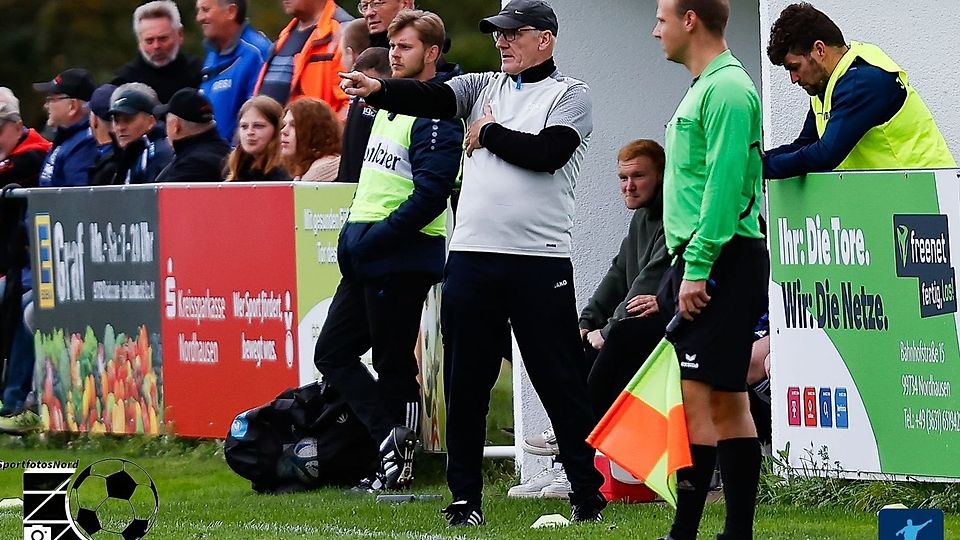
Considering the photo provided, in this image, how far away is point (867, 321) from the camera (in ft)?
29.6

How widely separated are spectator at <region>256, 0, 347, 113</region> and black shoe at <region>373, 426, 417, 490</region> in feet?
10.1

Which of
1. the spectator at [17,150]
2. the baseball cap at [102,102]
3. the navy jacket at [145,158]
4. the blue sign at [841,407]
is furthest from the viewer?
the spectator at [17,150]

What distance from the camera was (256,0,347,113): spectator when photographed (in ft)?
42.5

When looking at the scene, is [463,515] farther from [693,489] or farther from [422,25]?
[422,25]

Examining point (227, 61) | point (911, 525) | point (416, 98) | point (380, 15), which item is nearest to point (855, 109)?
point (416, 98)

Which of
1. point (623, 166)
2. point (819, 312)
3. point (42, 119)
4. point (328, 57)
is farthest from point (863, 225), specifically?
point (42, 119)

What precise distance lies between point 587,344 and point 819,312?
1.22m

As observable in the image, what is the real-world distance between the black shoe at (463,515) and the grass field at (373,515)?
0.20 ft

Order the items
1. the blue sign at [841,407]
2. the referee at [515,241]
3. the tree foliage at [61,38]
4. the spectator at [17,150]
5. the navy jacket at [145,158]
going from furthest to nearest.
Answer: the tree foliage at [61,38] → the spectator at [17,150] → the navy jacket at [145,158] → the blue sign at [841,407] → the referee at [515,241]

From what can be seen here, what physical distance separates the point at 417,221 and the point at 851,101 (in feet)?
6.95

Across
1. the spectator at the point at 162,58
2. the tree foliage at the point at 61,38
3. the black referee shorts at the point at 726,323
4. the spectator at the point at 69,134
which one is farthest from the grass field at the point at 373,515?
the tree foliage at the point at 61,38

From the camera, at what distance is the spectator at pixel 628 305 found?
30.9 ft

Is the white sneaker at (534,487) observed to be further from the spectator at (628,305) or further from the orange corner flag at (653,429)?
the orange corner flag at (653,429)

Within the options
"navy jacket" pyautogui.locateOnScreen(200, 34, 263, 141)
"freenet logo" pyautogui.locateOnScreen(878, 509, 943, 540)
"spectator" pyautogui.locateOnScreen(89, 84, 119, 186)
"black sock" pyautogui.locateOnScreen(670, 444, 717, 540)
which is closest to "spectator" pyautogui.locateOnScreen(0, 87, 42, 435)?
"spectator" pyautogui.locateOnScreen(89, 84, 119, 186)
